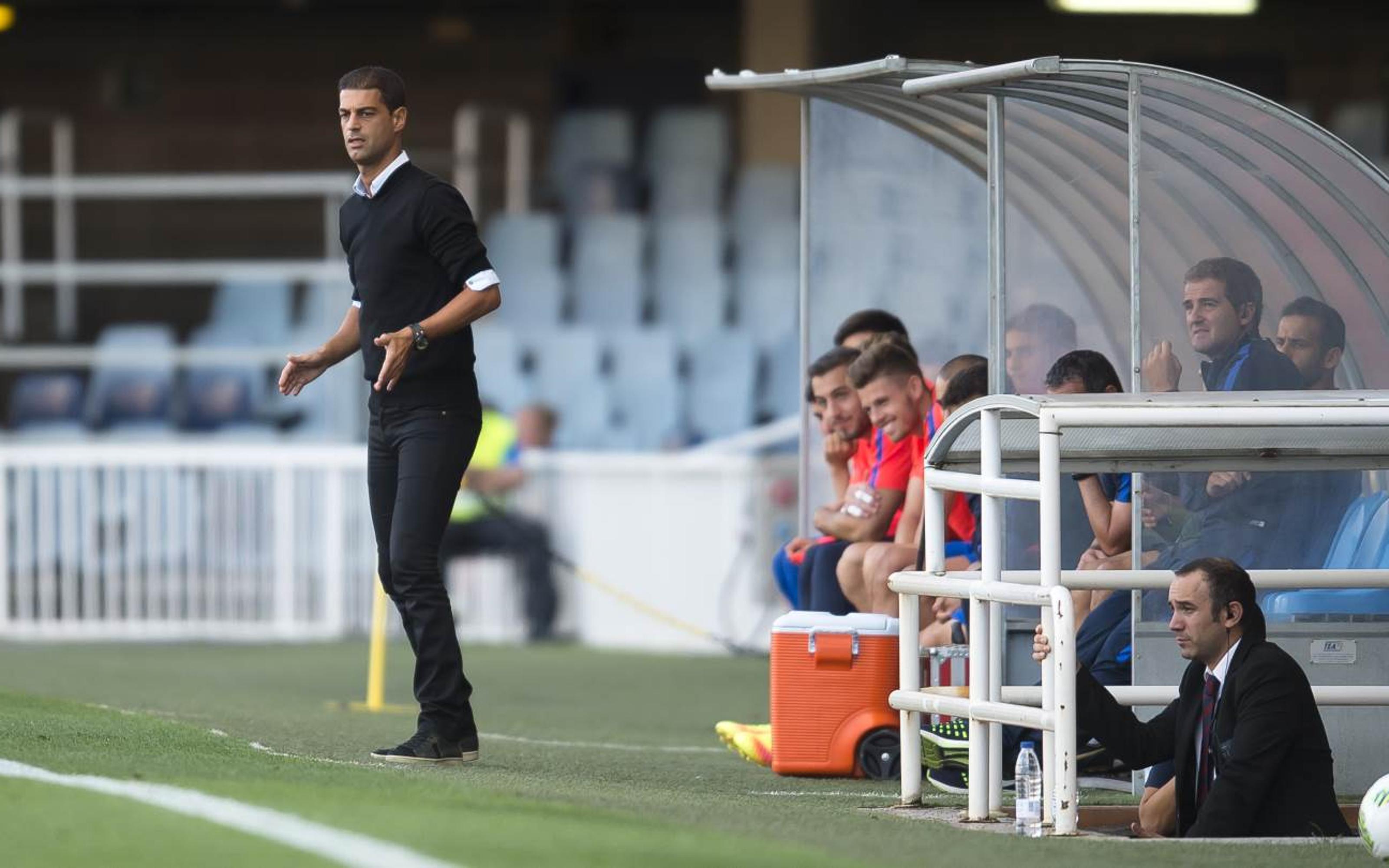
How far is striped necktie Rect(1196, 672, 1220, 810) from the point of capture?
6863 millimetres

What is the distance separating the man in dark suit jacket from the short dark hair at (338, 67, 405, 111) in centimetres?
272

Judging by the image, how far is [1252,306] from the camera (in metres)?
7.90

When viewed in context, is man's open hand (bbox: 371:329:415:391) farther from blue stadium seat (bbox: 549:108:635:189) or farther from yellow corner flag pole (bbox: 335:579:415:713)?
blue stadium seat (bbox: 549:108:635:189)

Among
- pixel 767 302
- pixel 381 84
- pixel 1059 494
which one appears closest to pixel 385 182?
pixel 381 84

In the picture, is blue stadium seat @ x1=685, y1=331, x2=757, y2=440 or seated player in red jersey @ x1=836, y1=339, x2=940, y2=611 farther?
blue stadium seat @ x1=685, y1=331, x2=757, y2=440

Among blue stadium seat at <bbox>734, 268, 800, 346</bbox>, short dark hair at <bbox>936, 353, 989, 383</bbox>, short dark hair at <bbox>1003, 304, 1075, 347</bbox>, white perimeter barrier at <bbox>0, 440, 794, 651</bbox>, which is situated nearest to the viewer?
short dark hair at <bbox>1003, 304, 1075, 347</bbox>

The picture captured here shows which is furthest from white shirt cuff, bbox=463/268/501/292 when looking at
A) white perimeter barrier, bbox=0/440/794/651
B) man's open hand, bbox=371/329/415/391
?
white perimeter barrier, bbox=0/440/794/651

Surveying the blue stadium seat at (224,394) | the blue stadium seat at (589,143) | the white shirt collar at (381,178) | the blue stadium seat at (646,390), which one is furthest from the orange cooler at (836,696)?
the blue stadium seat at (589,143)

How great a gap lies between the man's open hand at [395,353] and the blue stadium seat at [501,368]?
10.8 meters

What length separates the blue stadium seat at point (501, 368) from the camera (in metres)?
18.2

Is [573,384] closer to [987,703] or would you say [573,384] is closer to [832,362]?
[832,362]

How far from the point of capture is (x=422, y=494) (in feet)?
24.3

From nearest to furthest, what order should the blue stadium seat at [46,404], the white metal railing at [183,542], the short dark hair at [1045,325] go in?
the short dark hair at [1045,325] < the white metal railing at [183,542] < the blue stadium seat at [46,404]

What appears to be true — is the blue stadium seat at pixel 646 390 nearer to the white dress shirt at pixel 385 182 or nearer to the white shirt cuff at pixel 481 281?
the white dress shirt at pixel 385 182
